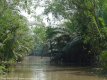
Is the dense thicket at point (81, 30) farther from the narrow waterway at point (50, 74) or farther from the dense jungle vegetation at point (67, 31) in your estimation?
the narrow waterway at point (50, 74)

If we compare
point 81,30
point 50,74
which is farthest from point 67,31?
point 50,74

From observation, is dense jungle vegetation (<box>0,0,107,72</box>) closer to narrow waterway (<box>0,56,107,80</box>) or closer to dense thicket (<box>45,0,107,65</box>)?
dense thicket (<box>45,0,107,65</box>)

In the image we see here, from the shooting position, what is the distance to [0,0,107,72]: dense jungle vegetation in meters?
23.8

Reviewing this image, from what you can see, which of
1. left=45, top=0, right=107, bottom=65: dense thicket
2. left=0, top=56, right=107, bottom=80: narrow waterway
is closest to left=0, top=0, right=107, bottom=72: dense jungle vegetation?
left=45, top=0, right=107, bottom=65: dense thicket

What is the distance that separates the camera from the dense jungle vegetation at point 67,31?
77.9ft

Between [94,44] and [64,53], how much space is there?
1332 cm

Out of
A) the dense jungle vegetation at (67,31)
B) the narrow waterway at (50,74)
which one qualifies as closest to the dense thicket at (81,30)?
the dense jungle vegetation at (67,31)

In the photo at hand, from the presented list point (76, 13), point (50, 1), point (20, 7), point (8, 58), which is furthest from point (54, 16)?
point (20, 7)

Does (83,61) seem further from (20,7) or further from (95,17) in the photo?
(20,7)

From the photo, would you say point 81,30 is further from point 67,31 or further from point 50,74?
point 50,74

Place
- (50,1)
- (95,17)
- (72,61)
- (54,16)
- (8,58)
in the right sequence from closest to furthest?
(95,17), (8,58), (50,1), (54,16), (72,61)

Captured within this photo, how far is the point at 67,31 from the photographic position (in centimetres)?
4197

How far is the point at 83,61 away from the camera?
38.9 metres

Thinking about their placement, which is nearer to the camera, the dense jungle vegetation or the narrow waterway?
the narrow waterway
